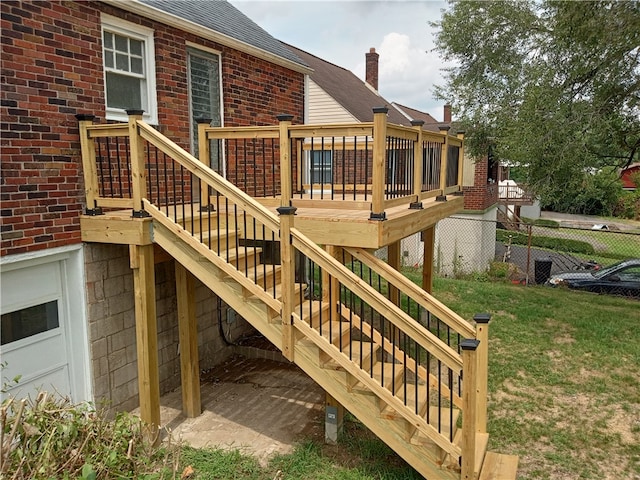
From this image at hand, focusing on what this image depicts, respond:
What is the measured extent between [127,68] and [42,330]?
313 cm

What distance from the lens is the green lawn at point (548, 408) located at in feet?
16.4

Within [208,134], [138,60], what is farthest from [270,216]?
[138,60]

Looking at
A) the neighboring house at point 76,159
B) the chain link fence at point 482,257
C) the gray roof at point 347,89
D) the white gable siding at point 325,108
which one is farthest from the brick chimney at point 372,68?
the neighboring house at point 76,159

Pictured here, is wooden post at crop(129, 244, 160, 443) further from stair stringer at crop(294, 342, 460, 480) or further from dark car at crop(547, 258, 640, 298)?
dark car at crop(547, 258, 640, 298)

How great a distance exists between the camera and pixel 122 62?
19.5ft

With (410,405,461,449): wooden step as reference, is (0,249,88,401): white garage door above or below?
above

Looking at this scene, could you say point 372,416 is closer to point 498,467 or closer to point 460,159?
point 498,467

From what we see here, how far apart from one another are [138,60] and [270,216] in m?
3.09

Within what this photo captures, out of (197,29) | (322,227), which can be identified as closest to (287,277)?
(322,227)

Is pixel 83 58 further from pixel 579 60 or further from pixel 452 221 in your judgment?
pixel 452 221

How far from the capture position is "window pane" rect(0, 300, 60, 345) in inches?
193

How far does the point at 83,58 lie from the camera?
5324 mm

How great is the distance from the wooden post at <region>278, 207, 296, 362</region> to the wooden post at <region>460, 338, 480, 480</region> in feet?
5.12

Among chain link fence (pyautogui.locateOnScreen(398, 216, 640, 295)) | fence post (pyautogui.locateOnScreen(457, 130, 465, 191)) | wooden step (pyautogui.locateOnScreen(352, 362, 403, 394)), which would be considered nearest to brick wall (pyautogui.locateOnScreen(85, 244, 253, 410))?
wooden step (pyautogui.locateOnScreen(352, 362, 403, 394))
